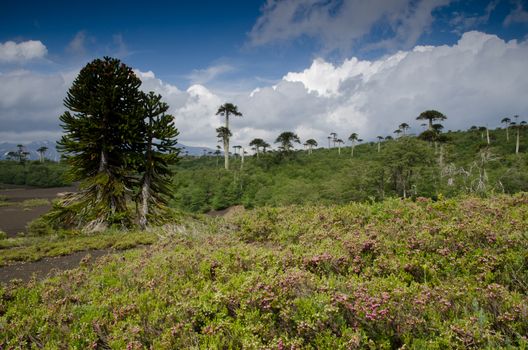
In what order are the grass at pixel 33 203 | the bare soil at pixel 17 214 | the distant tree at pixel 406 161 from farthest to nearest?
1. the grass at pixel 33 203
2. the bare soil at pixel 17 214
3. the distant tree at pixel 406 161

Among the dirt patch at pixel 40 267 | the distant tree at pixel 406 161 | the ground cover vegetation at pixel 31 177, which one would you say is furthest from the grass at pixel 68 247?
the ground cover vegetation at pixel 31 177

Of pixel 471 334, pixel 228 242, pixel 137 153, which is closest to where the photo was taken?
pixel 471 334

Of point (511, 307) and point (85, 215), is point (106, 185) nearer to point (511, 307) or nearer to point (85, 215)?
point (85, 215)

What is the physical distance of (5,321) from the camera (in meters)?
4.02

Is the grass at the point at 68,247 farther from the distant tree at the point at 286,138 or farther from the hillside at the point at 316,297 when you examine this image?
the distant tree at the point at 286,138

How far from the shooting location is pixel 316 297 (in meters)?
3.51

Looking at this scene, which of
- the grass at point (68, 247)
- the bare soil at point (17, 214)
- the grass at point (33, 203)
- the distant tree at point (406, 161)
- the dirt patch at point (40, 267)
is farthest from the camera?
the grass at point (33, 203)

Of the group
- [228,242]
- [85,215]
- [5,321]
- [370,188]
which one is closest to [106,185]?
[85,215]

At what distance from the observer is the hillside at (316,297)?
299 cm

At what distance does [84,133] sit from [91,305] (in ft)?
49.3

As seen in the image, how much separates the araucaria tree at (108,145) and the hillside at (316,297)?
38.7 ft

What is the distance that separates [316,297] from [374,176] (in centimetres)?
3860

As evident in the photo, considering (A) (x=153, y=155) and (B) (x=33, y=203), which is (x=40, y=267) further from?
(B) (x=33, y=203)

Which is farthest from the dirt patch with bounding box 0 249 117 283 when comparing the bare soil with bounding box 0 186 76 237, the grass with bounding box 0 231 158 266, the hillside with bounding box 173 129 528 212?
the bare soil with bounding box 0 186 76 237
